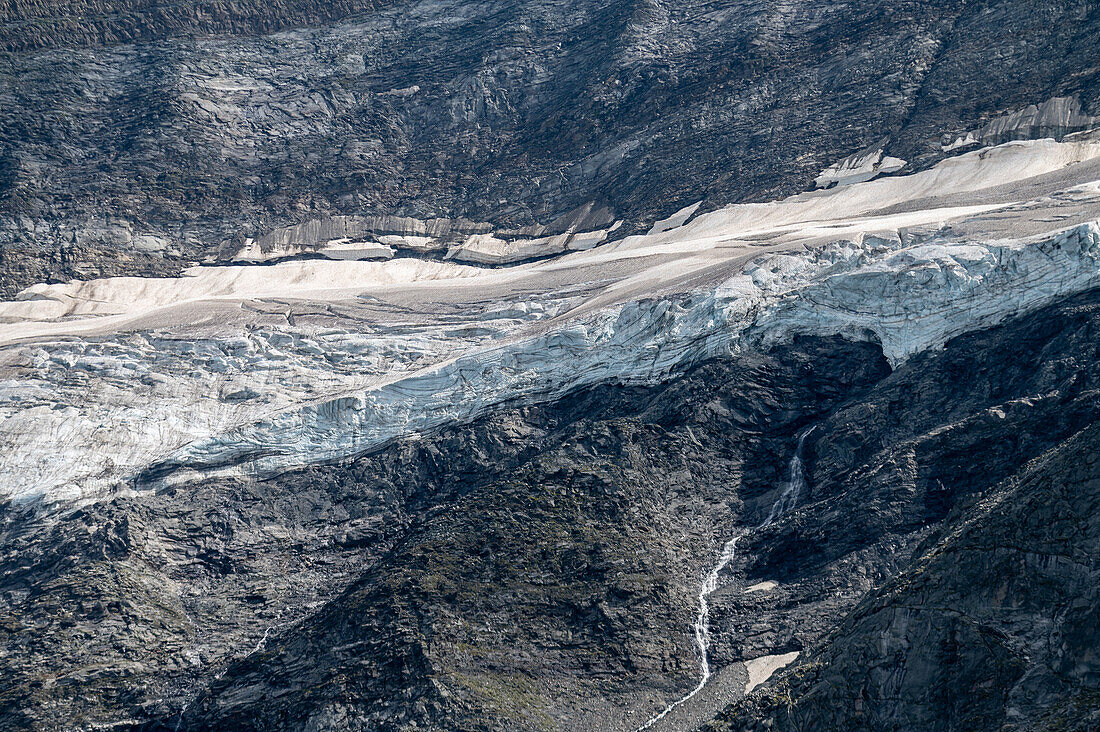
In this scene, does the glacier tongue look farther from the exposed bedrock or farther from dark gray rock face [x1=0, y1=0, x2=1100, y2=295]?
dark gray rock face [x1=0, y1=0, x2=1100, y2=295]

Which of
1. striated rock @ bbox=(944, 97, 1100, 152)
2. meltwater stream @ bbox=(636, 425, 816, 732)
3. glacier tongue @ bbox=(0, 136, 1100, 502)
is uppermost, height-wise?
striated rock @ bbox=(944, 97, 1100, 152)

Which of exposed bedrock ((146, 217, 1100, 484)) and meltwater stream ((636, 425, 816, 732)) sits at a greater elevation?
exposed bedrock ((146, 217, 1100, 484))

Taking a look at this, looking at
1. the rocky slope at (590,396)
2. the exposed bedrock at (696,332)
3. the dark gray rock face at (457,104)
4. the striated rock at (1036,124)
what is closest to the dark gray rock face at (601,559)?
the rocky slope at (590,396)

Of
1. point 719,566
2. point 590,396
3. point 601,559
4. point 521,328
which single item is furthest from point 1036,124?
point 601,559

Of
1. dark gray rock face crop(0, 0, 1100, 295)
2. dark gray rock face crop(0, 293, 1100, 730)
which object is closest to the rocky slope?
dark gray rock face crop(0, 293, 1100, 730)

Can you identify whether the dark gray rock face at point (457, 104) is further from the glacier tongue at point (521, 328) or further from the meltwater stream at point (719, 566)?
the meltwater stream at point (719, 566)

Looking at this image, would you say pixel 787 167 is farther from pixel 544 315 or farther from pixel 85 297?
pixel 85 297

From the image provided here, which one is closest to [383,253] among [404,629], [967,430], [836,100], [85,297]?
[85,297]
